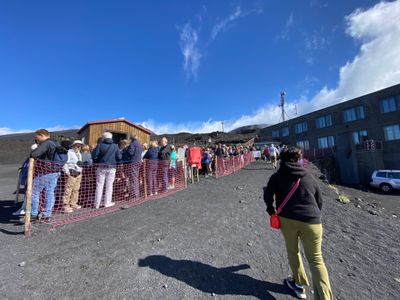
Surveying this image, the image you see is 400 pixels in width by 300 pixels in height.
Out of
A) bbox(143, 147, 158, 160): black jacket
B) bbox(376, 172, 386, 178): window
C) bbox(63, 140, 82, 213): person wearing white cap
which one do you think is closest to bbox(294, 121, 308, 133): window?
bbox(376, 172, 386, 178): window

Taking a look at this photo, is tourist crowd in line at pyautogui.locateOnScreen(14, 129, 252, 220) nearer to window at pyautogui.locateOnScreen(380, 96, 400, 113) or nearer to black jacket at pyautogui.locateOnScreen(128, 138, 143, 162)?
black jacket at pyautogui.locateOnScreen(128, 138, 143, 162)

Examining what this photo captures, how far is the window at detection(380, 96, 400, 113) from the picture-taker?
2639 centimetres

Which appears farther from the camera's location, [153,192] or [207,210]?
[153,192]

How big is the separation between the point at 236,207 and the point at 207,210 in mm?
967

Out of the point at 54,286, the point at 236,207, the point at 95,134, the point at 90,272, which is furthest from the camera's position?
the point at 95,134

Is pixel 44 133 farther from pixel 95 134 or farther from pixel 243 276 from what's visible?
pixel 95 134

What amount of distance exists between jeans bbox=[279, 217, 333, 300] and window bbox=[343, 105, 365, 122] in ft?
114

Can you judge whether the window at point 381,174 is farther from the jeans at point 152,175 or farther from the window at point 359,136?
the jeans at point 152,175

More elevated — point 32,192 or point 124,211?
point 32,192

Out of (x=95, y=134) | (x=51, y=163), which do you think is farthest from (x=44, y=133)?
(x=95, y=134)

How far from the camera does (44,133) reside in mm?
5047

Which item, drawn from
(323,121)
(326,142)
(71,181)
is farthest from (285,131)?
Result: (71,181)

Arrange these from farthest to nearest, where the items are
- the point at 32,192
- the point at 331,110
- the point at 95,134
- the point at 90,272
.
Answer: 1. the point at 331,110
2. the point at 95,134
3. the point at 32,192
4. the point at 90,272

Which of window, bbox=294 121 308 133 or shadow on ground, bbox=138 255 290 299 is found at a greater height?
window, bbox=294 121 308 133
